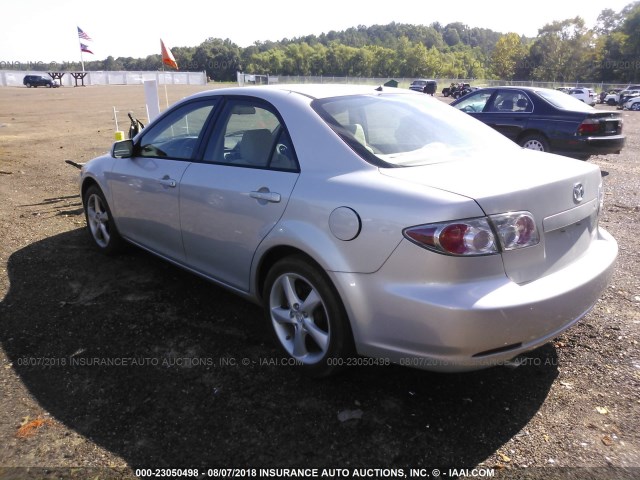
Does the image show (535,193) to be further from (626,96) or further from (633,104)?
(626,96)

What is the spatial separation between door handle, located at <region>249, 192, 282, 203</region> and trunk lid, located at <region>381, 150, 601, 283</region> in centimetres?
67

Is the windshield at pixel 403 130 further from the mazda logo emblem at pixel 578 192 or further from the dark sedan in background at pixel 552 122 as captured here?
the dark sedan in background at pixel 552 122

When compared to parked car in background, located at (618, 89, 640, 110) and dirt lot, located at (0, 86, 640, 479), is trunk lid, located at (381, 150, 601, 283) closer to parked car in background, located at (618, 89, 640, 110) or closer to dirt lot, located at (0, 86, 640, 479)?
dirt lot, located at (0, 86, 640, 479)

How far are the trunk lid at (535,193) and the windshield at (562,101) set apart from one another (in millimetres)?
7631

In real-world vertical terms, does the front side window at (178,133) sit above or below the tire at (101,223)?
above

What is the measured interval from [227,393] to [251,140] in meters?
1.61

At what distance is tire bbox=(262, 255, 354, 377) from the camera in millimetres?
2676

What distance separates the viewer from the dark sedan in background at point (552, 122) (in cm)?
928

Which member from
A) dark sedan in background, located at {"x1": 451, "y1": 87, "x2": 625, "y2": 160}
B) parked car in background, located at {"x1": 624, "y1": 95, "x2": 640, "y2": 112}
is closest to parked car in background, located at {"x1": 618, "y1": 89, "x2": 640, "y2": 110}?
parked car in background, located at {"x1": 624, "y1": 95, "x2": 640, "y2": 112}

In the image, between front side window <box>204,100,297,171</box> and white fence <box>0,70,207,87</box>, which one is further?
white fence <box>0,70,207,87</box>

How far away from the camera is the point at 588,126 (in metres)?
9.25

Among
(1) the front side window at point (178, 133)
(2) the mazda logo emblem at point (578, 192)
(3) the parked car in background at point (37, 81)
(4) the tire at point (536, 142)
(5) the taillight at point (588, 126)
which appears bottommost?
(4) the tire at point (536, 142)

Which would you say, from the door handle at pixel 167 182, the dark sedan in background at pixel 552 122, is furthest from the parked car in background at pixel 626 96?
the door handle at pixel 167 182

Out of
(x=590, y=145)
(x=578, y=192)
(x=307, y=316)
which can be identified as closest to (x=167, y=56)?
(x=590, y=145)
